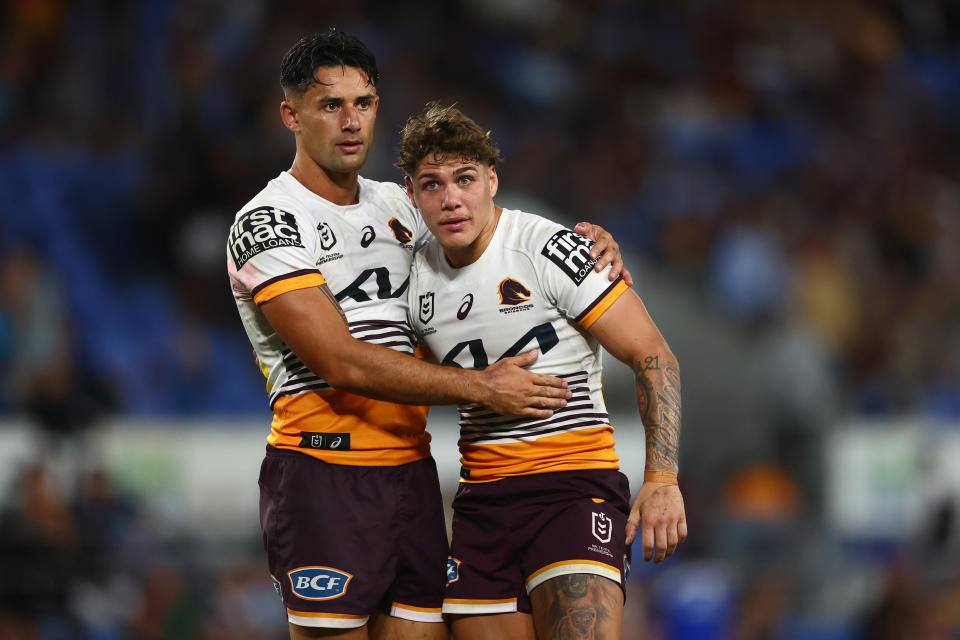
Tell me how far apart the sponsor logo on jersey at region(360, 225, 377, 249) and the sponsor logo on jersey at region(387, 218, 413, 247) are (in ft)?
0.30

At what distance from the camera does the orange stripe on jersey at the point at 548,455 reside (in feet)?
13.5

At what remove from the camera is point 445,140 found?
410cm

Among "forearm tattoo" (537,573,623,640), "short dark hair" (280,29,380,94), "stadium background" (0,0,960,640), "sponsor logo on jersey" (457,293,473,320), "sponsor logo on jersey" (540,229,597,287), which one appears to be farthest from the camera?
"stadium background" (0,0,960,640)

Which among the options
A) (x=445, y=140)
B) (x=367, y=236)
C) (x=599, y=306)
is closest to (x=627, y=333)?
(x=599, y=306)

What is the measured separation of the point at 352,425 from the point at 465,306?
571mm

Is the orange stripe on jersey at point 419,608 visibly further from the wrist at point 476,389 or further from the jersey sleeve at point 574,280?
the jersey sleeve at point 574,280

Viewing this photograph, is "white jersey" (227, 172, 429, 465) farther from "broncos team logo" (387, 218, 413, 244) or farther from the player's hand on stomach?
the player's hand on stomach

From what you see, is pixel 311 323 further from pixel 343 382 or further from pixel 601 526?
pixel 601 526

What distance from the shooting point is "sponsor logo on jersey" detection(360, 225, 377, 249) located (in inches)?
169

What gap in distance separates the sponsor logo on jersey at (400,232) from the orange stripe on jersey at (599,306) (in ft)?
2.47

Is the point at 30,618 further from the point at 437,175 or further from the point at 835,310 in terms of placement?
the point at 835,310

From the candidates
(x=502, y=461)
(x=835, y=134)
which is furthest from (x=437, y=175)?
(x=835, y=134)

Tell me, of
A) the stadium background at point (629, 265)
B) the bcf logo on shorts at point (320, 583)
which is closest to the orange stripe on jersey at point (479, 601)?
the bcf logo on shorts at point (320, 583)

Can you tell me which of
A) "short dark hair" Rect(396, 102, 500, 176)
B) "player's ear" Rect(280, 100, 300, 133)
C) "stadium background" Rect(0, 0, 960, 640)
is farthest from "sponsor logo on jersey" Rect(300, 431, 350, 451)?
"stadium background" Rect(0, 0, 960, 640)
